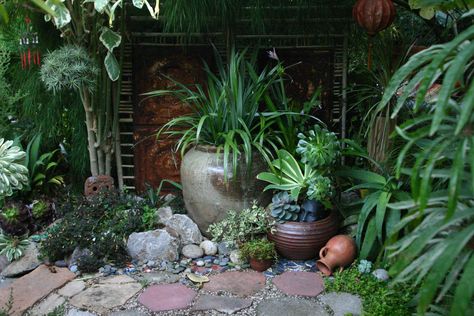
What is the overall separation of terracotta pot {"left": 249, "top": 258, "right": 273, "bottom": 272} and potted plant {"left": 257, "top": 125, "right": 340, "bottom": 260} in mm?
153

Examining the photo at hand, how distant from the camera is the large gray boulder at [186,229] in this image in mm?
3523

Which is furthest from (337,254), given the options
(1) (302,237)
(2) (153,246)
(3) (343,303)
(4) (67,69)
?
(4) (67,69)

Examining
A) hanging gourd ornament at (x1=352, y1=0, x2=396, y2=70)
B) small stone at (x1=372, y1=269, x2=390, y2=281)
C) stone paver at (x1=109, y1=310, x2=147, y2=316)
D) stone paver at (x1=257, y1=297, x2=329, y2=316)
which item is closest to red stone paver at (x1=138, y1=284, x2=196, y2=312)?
stone paver at (x1=109, y1=310, x2=147, y2=316)

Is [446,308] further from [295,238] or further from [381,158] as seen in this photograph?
[381,158]

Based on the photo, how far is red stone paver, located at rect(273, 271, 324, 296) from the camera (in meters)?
2.94

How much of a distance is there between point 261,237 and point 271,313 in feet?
2.52

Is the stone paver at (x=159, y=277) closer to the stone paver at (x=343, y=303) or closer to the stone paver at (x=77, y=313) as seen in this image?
the stone paver at (x=77, y=313)

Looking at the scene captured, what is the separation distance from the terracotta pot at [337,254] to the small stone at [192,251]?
2.55 feet

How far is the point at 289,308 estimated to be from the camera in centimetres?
277

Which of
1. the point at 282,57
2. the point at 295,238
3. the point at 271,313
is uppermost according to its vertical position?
the point at 282,57

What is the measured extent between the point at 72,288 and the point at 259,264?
43.4 inches

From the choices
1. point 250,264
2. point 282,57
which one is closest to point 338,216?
point 250,264

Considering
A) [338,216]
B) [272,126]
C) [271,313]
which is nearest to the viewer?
[271,313]

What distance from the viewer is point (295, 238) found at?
324cm
